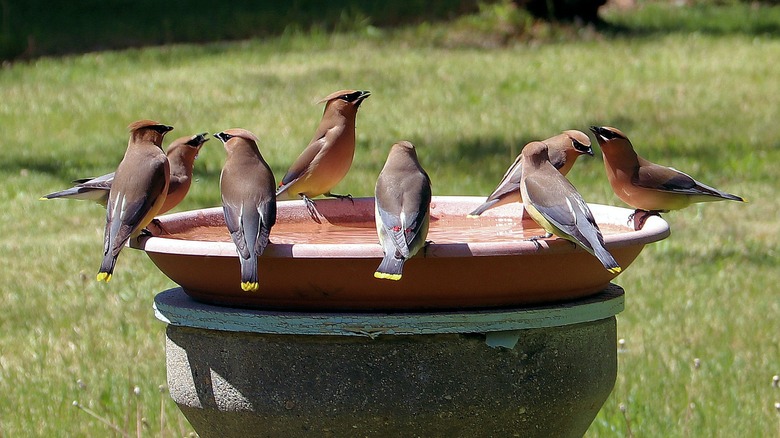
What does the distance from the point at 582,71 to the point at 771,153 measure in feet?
10.2

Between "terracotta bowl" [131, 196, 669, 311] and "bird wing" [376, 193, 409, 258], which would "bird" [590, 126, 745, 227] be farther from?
"bird wing" [376, 193, 409, 258]

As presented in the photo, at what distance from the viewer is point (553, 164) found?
4.06 m

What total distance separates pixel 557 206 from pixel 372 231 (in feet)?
2.63

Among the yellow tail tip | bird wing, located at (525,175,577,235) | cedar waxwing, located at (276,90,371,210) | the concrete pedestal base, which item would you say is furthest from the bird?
the yellow tail tip

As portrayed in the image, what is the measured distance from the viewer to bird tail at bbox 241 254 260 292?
9.27 ft

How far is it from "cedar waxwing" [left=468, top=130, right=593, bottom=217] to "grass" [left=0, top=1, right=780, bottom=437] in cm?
117

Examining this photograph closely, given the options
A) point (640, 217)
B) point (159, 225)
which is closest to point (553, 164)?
point (640, 217)

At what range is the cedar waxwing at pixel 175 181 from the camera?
3.80 m

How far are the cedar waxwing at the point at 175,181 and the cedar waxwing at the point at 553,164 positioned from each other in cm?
88

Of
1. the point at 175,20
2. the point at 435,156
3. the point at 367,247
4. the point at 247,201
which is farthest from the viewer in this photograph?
the point at 175,20

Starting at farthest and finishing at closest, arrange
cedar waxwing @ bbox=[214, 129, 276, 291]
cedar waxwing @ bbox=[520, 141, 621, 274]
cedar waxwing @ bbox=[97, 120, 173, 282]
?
cedar waxwing @ bbox=[97, 120, 173, 282], cedar waxwing @ bbox=[520, 141, 621, 274], cedar waxwing @ bbox=[214, 129, 276, 291]

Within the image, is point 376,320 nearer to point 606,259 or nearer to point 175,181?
point 606,259

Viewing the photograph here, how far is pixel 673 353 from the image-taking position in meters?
5.54

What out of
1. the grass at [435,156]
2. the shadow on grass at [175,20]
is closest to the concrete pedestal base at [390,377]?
the grass at [435,156]
